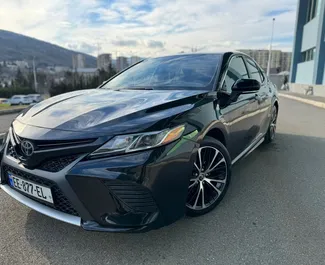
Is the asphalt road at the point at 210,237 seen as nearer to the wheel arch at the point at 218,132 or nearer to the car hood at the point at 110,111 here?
the wheel arch at the point at 218,132

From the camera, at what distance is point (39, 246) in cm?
212

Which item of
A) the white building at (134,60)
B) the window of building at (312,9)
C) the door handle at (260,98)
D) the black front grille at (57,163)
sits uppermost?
the window of building at (312,9)

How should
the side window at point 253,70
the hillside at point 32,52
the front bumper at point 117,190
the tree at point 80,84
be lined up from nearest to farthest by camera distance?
1. the front bumper at point 117,190
2. the side window at point 253,70
3. the tree at point 80,84
4. the hillside at point 32,52

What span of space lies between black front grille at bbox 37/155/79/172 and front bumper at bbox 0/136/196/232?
30mm

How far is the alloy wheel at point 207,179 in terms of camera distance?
2357 millimetres

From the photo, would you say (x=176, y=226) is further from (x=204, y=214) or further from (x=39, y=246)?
(x=39, y=246)

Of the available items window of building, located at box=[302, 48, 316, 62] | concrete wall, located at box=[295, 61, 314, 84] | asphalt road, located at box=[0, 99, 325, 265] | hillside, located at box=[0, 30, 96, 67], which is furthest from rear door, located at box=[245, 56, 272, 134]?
hillside, located at box=[0, 30, 96, 67]

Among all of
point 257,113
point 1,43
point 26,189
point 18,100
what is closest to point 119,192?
Result: point 26,189

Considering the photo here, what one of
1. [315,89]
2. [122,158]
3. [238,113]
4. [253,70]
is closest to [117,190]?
[122,158]

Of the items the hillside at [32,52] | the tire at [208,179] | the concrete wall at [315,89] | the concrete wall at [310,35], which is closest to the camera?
the tire at [208,179]

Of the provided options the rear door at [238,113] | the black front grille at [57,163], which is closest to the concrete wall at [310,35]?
the rear door at [238,113]

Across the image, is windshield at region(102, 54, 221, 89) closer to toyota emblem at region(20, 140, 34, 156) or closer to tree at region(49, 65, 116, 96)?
toyota emblem at region(20, 140, 34, 156)

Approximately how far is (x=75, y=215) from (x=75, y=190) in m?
0.23

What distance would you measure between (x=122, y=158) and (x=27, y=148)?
73 cm
